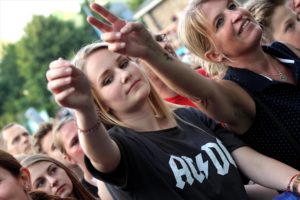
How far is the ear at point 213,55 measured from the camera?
8.02 feet

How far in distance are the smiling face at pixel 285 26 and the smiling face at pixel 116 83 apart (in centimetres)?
136

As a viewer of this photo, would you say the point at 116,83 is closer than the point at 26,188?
Yes

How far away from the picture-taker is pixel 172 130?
2115 millimetres

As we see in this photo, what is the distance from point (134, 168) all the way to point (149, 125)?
1.11ft

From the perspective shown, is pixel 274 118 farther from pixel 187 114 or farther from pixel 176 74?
pixel 176 74

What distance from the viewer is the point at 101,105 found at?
6.73ft

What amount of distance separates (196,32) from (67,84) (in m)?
1.18

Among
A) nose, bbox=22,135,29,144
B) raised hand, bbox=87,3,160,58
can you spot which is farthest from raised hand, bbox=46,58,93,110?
nose, bbox=22,135,29,144

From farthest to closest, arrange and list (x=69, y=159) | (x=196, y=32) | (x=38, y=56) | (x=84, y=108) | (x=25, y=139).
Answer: (x=38, y=56) < (x=25, y=139) < (x=69, y=159) < (x=196, y=32) < (x=84, y=108)

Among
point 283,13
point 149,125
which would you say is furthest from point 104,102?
point 283,13

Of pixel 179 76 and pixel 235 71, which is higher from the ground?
pixel 179 76

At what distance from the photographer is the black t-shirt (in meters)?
1.81

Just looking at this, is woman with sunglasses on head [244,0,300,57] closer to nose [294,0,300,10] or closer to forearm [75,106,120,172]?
nose [294,0,300,10]

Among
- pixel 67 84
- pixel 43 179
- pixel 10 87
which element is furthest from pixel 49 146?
pixel 10 87
